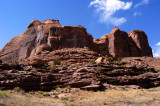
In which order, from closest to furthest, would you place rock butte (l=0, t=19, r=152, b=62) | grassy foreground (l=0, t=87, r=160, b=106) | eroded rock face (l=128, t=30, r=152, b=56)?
grassy foreground (l=0, t=87, r=160, b=106) < rock butte (l=0, t=19, r=152, b=62) < eroded rock face (l=128, t=30, r=152, b=56)

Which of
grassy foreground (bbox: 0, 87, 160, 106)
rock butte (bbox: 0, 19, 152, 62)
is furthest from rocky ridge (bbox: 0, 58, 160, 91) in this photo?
rock butte (bbox: 0, 19, 152, 62)

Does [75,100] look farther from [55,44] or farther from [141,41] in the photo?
[141,41]

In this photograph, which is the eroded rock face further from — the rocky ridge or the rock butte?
the rocky ridge

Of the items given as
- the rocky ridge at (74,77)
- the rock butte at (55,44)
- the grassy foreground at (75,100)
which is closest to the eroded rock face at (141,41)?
the rock butte at (55,44)

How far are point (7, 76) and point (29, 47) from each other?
27.7 metres

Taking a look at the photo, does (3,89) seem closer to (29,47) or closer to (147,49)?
(29,47)

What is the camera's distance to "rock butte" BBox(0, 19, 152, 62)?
1433 inches

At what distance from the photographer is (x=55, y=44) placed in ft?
133

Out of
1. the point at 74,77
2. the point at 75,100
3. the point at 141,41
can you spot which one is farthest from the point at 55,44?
the point at 141,41

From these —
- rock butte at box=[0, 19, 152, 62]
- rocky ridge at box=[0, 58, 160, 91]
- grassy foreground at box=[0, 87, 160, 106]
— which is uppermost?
rock butte at box=[0, 19, 152, 62]

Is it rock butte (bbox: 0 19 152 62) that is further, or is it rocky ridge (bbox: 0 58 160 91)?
rock butte (bbox: 0 19 152 62)

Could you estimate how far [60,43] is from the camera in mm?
40875

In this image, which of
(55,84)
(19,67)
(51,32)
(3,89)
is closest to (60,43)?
(51,32)

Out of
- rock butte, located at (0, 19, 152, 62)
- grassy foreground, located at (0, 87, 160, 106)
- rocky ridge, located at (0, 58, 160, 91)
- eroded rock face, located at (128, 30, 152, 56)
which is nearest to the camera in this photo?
grassy foreground, located at (0, 87, 160, 106)
